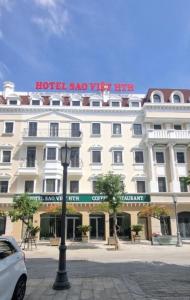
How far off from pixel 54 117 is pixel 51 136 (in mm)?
2819

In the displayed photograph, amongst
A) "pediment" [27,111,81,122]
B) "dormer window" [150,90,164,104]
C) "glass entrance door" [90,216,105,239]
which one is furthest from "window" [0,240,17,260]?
"dormer window" [150,90,164,104]

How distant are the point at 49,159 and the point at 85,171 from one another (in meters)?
4.35

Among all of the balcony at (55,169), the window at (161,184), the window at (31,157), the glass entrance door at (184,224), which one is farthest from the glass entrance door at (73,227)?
the glass entrance door at (184,224)

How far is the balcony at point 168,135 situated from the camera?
105ft

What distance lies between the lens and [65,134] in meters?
33.2

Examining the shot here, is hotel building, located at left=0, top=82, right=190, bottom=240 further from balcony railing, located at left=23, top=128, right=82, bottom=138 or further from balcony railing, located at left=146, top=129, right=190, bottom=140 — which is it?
balcony railing, located at left=146, top=129, right=190, bottom=140

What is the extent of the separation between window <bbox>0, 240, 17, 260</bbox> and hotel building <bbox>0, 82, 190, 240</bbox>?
23.6m

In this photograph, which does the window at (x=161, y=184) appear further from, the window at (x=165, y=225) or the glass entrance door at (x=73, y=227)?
the glass entrance door at (x=73, y=227)

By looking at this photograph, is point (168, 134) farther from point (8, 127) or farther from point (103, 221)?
point (8, 127)

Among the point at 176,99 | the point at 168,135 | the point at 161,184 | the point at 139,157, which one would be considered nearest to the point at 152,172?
the point at 161,184

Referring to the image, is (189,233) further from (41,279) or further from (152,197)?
(41,279)

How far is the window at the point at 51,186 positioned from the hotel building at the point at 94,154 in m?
0.11

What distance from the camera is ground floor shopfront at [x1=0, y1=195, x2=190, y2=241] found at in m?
29.6

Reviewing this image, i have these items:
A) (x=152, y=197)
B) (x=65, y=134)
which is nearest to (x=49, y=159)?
(x=65, y=134)
